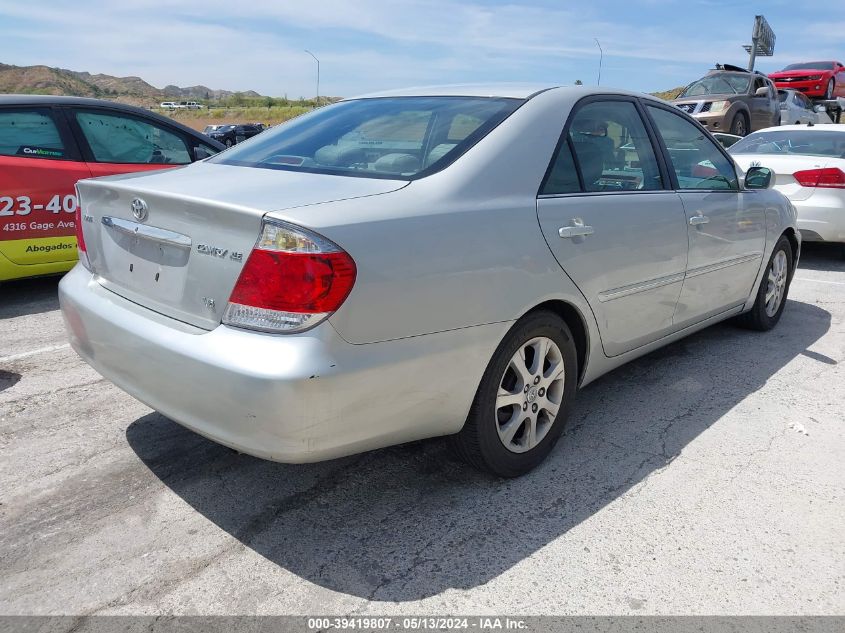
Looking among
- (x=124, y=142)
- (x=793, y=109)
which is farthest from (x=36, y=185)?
(x=793, y=109)

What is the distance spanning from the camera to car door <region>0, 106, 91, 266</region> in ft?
16.9

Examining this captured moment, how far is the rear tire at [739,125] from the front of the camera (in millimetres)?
14784

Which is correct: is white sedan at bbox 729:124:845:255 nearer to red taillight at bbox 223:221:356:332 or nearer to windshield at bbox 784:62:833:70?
red taillight at bbox 223:221:356:332

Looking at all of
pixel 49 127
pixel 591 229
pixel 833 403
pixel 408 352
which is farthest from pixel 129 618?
pixel 49 127

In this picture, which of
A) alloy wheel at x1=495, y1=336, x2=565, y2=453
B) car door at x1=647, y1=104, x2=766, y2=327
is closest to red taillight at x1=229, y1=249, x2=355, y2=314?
alloy wheel at x1=495, y1=336, x2=565, y2=453

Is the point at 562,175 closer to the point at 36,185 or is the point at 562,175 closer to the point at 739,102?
the point at 36,185

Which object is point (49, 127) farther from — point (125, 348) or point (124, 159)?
point (125, 348)

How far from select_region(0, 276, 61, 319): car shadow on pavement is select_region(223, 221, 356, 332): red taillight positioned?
3789 mm

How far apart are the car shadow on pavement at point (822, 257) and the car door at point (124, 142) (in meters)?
6.40

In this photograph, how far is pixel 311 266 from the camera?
2141mm

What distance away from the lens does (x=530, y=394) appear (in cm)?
291

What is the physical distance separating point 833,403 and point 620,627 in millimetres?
2432

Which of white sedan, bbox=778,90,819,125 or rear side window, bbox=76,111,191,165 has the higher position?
white sedan, bbox=778,90,819,125

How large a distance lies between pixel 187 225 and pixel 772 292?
421cm
